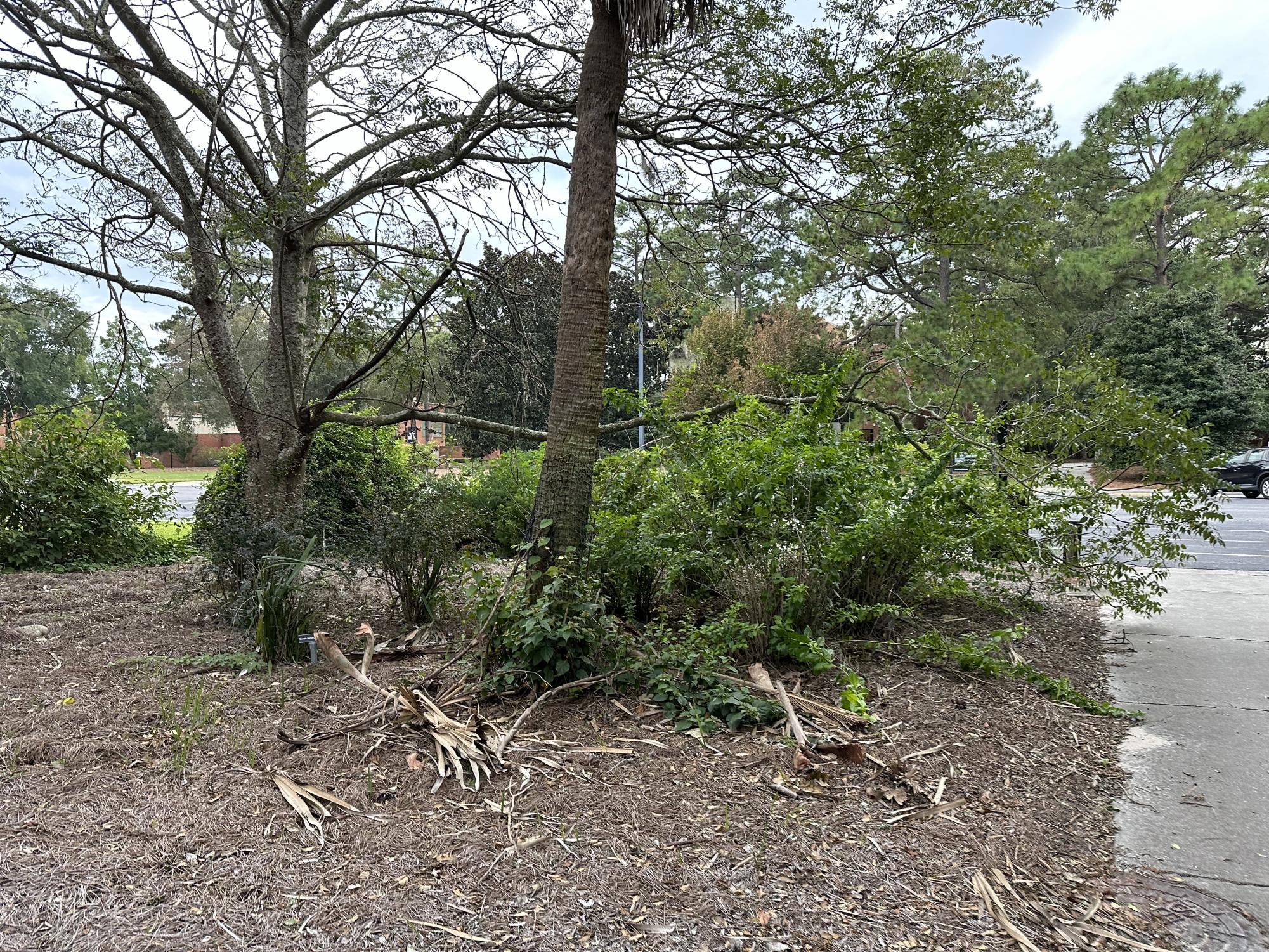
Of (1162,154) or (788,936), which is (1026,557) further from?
(1162,154)

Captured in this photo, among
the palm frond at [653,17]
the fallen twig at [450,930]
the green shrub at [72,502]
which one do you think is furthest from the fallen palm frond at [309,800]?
the green shrub at [72,502]

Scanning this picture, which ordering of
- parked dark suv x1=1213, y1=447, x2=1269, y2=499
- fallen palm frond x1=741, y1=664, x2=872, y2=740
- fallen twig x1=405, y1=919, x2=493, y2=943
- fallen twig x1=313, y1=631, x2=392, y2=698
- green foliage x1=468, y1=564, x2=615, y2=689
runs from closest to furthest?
fallen twig x1=405, y1=919, x2=493, y2=943 < fallen palm frond x1=741, y1=664, x2=872, y2=740 < green foliage x1=468, y1=564, x2=615, y2=689 < fallen twig x1=313, y1=631, x2=392, y2=698 < parked dark suv x1=1213, y1=447, x2=1269, y2=499

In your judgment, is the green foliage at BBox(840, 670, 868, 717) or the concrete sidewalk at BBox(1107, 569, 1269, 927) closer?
the concrete sidewalk at BBox(1107, 569, 1269, 927)

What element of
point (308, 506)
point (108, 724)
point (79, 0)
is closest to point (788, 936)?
point (108, 724)

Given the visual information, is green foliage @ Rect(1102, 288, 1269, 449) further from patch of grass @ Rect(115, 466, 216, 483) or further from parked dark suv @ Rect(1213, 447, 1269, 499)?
patch of grass @ Rect(115, 466, 216, 483)

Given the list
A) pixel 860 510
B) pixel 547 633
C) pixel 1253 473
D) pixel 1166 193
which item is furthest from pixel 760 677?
pixel 1166 193

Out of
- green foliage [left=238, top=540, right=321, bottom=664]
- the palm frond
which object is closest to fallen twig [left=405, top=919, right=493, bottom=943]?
green foliage [left=238, top=540, right=321, bottom=664]

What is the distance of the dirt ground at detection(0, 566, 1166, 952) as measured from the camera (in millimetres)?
2080

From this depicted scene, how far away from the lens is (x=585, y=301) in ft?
13.1

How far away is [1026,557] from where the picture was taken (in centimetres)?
508

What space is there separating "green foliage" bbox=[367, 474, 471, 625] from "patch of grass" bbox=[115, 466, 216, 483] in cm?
564

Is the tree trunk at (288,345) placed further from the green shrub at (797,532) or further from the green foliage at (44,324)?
the green shrub at (797,532)

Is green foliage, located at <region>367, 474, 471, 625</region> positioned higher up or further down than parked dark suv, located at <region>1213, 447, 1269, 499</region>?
further down

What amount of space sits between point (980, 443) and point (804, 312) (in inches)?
780
